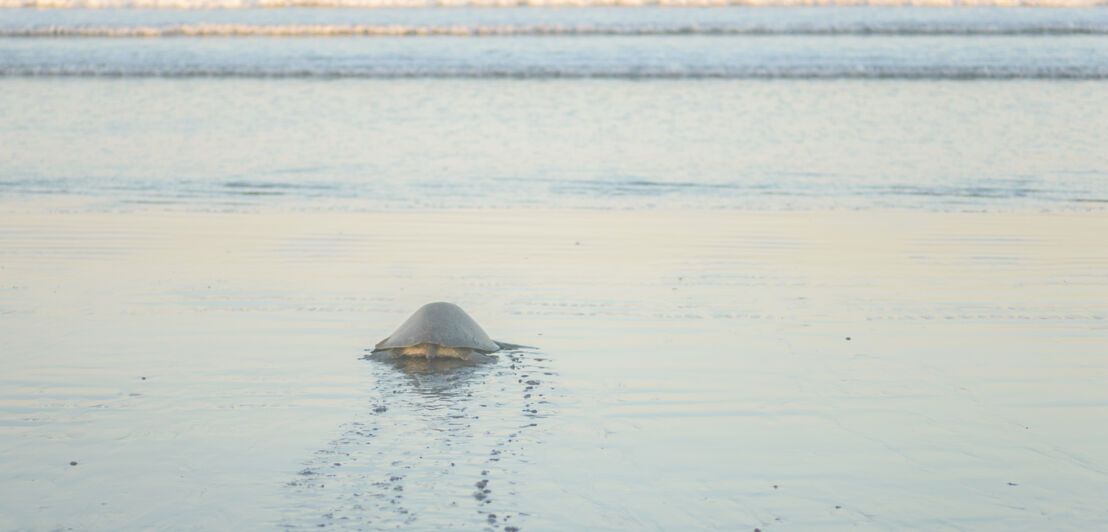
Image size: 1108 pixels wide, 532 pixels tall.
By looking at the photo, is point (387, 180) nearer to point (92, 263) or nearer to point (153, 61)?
point (92, 263)

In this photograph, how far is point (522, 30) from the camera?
37969mm

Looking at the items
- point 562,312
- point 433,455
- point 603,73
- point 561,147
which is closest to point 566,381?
point 433,455

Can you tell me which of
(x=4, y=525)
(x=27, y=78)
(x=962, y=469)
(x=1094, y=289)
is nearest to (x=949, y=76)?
(x=1094, y=289)

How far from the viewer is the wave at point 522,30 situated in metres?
36.6

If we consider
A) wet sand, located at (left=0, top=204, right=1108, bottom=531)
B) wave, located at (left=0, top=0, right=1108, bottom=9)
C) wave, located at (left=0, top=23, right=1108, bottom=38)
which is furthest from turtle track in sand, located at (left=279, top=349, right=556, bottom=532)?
wave, located at (left=0, top=0, right=1108, bottom=9)

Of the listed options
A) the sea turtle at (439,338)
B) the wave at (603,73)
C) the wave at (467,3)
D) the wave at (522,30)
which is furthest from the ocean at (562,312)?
the wave at (467,3)

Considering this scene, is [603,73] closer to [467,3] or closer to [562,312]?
[562,312]

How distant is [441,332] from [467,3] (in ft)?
160

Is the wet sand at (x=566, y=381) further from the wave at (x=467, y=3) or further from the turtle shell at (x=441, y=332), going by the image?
the wave at (x=467, y=3)

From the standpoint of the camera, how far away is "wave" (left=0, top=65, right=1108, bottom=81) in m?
24.7

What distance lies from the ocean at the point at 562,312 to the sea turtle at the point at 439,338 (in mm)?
160

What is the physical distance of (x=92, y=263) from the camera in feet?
28.5

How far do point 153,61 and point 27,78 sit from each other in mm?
3361

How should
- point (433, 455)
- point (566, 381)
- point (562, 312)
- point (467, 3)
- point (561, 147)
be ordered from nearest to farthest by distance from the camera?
1. point (433, 455)
2. point (566, 381)
3. point (562, 312)
4. point (561, 147)
5. point (467, 3)
